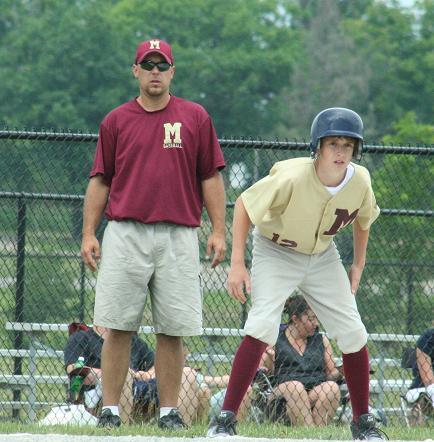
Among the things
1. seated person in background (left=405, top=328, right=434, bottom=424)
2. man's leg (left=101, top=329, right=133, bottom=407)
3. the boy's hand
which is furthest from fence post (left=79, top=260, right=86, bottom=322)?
the boy's hand

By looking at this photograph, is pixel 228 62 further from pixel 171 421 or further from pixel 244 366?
pixel 244 366

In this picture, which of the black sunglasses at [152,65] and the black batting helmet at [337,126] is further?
the black sunglasses at [152,65]

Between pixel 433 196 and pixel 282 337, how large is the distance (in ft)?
6.64

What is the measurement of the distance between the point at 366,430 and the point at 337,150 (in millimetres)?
1417

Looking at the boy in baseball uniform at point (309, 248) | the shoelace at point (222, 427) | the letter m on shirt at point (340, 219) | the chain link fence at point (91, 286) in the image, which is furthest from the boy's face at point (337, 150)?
the chain link fence at point (91, 286)

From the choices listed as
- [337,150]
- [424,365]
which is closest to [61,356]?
[424,365]

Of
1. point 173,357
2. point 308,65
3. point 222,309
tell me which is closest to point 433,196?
point 222,309

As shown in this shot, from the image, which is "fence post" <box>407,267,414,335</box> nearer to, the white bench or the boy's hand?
the white bench

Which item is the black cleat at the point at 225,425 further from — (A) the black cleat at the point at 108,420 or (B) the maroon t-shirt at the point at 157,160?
(B) the maroon t-shirt at the point at 157,160

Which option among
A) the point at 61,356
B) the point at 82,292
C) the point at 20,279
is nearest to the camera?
the point at 20,279

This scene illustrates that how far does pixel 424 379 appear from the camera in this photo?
8859 millimetres

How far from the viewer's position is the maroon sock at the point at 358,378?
21.9 ft

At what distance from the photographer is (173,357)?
22.9ft

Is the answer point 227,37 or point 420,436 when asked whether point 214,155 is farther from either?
point 227,37
